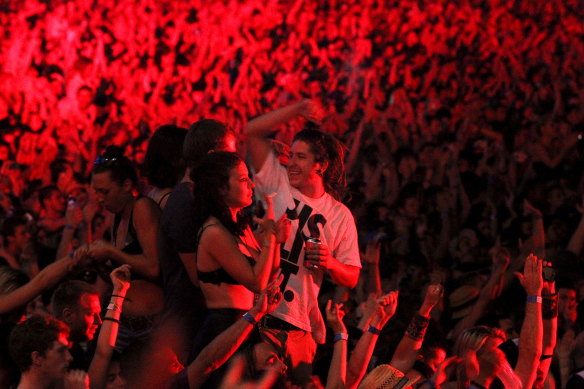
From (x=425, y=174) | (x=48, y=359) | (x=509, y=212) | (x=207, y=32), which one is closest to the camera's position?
(x=48, y=359)

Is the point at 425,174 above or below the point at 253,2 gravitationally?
below

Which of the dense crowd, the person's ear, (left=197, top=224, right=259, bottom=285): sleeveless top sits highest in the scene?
(left=197, top=224, right=259, bottom=285): sleeveless top

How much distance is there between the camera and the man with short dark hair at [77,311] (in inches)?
166

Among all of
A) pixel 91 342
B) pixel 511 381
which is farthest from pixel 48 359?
pixel 511 381

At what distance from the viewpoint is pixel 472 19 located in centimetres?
1508

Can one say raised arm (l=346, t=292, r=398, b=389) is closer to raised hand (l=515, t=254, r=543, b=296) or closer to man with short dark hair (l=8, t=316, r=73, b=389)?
raised hand (l=515, t=254, r=543, b=296)

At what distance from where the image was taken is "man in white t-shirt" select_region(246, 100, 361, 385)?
4457 millimetres

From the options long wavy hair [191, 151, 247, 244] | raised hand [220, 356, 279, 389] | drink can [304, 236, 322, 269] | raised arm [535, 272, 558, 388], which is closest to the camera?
raised hand [220, 356, 279, 389]

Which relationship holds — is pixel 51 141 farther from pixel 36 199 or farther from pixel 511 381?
pixel 511 381

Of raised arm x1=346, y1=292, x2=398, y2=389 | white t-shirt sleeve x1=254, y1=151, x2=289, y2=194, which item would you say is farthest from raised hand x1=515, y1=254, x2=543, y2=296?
white t-shirt sleeve x1=254, y1=151, x2=289, y2=194

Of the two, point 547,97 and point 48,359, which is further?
point 547,97

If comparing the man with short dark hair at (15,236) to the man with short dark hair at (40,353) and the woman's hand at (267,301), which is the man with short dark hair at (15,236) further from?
the woman's hand at (267,301)

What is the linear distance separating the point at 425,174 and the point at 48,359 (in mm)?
7435

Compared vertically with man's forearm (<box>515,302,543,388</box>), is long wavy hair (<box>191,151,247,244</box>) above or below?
above
